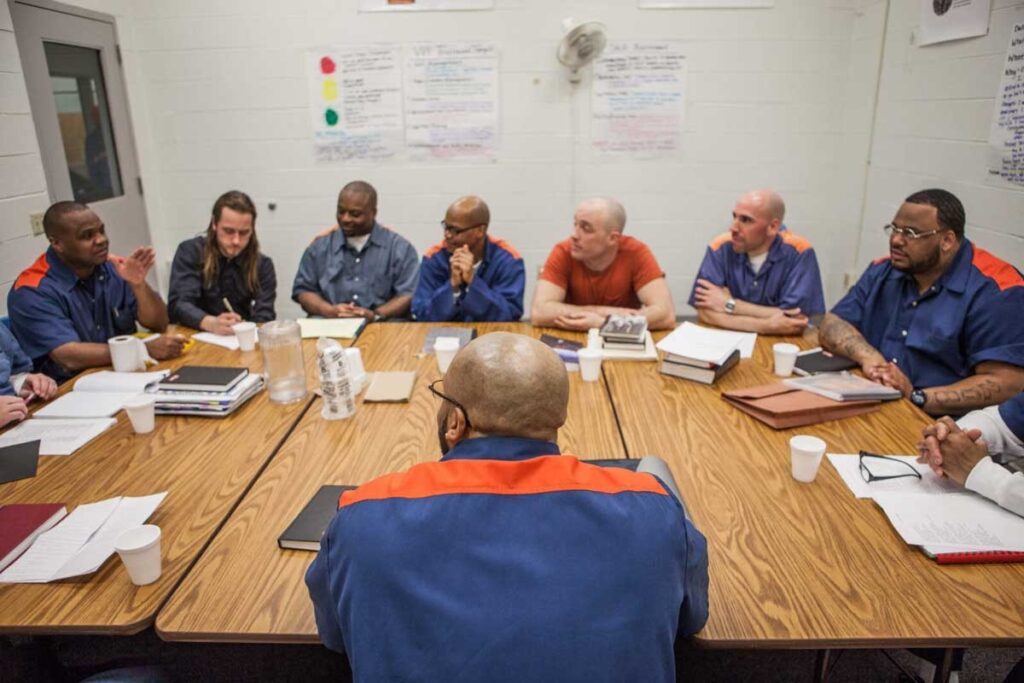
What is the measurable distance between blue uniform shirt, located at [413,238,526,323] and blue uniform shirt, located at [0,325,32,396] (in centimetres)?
153

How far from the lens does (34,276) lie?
8.63 feet

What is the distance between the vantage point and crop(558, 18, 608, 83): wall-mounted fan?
3.78 metres

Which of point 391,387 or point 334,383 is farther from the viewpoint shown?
point 391,387

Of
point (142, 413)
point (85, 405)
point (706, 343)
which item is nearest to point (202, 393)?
point (142, 413)

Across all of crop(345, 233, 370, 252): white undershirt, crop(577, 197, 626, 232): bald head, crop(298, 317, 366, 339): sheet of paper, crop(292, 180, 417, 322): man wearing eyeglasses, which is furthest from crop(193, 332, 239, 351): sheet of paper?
crop(577, 197, 626, 232): bald head

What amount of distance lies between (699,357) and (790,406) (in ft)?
1.27

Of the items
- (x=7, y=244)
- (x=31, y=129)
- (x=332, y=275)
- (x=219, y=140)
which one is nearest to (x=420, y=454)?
(x=332, y=275)

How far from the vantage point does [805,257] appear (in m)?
3.21

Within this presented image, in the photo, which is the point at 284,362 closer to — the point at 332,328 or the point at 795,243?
the point at 332,328

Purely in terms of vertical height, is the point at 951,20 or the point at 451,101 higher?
the point at 951,20

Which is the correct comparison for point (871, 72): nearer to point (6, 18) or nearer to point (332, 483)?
point (332, 483)

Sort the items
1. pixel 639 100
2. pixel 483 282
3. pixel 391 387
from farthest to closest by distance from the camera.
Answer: pixel 639 100
pixel 483 282
pixel 391 387

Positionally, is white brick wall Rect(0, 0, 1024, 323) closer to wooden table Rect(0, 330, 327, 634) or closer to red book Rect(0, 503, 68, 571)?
wooden table Rect(0, 330, 327, 634)

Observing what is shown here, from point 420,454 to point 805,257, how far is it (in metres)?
2.19
